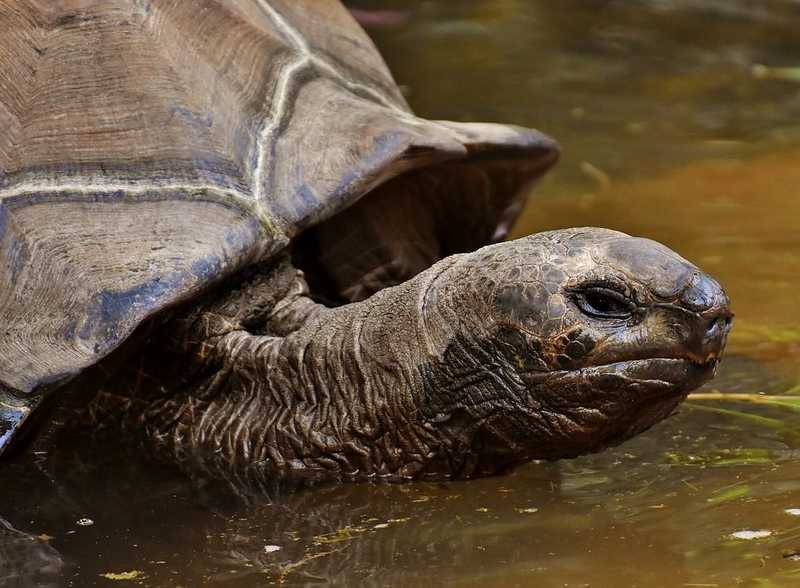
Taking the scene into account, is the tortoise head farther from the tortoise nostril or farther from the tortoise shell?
the tortoise shell

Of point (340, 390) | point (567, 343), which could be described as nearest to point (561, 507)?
point (567, 343)

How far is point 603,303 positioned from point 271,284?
118cm

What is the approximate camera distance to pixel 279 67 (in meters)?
4.55

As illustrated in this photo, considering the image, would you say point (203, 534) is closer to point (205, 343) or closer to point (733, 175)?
point (205, 343)

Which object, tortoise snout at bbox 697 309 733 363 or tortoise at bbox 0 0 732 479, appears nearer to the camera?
tortoise snout at bbox 697 309 733 363

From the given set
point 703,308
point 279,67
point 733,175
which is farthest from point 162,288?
point 733,175

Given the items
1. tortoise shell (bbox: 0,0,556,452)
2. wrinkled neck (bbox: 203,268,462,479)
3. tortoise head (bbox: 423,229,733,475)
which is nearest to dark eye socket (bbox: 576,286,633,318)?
tortoise head (bbox: 423,229,733,475)

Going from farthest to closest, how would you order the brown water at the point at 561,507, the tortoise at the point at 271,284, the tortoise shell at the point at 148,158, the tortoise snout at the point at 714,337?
the tortoise shell at the point at 148,158, the tortoise at the point at 271,284, the tortoise snout at the point at 714,337, the brown water at the point at 561,507

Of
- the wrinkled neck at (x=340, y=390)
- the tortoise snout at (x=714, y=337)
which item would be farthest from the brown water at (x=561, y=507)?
the tortoise snout at (x=714, y=337)

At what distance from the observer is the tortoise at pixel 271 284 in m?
3.63

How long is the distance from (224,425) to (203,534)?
2.43 ft

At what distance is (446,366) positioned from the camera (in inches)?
150

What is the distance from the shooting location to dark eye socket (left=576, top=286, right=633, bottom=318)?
3.57 metres

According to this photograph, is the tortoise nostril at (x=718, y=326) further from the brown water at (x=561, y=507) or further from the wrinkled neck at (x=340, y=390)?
the wrinkled neck at (x=340, y=390)
